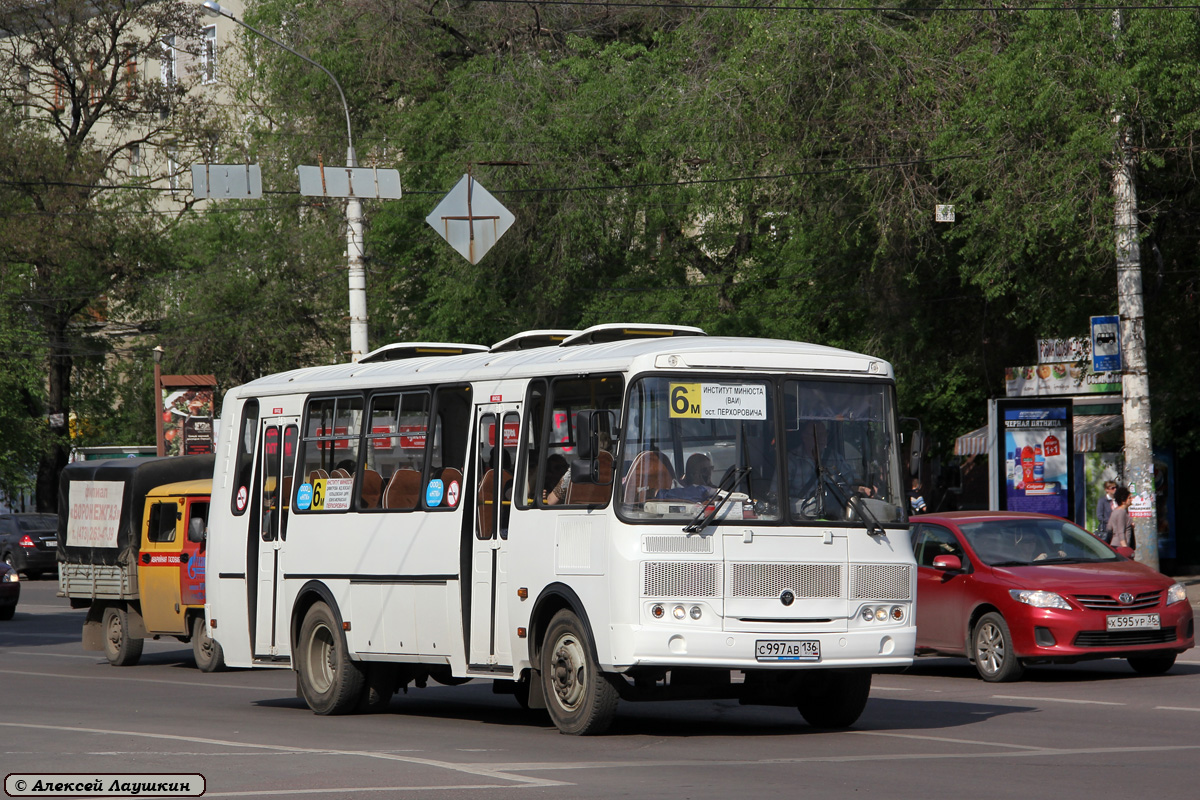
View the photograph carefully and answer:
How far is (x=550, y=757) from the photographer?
35.1 feet

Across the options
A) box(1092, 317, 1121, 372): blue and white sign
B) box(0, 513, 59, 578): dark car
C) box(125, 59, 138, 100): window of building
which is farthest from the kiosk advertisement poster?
box(125, 59, 138, 100): window of building

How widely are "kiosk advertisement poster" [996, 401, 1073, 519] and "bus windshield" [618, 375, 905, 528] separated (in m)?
16.3

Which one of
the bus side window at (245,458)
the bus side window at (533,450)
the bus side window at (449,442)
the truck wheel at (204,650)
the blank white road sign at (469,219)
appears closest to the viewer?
A: the bus side window at (533,450)

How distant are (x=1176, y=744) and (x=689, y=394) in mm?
3797

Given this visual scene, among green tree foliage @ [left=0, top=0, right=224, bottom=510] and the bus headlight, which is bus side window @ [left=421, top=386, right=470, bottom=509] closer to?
the bus headlight

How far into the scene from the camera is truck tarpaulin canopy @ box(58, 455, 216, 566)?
861 inches

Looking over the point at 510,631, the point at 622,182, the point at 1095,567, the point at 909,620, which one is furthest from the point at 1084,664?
the point at 622,182

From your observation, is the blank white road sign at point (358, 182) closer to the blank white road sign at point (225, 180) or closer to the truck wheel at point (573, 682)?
the blank white road sign at point (225, 180)

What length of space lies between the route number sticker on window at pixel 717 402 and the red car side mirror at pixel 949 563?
528cm

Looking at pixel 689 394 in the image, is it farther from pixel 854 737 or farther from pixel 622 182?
pixel 622 182

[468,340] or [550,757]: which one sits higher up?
[468,340]

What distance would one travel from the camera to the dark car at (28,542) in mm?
45216

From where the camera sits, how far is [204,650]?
20.0 m

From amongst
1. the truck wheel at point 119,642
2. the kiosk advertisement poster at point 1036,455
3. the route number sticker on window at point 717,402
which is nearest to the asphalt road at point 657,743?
the route number sticker on window at point 717,402
